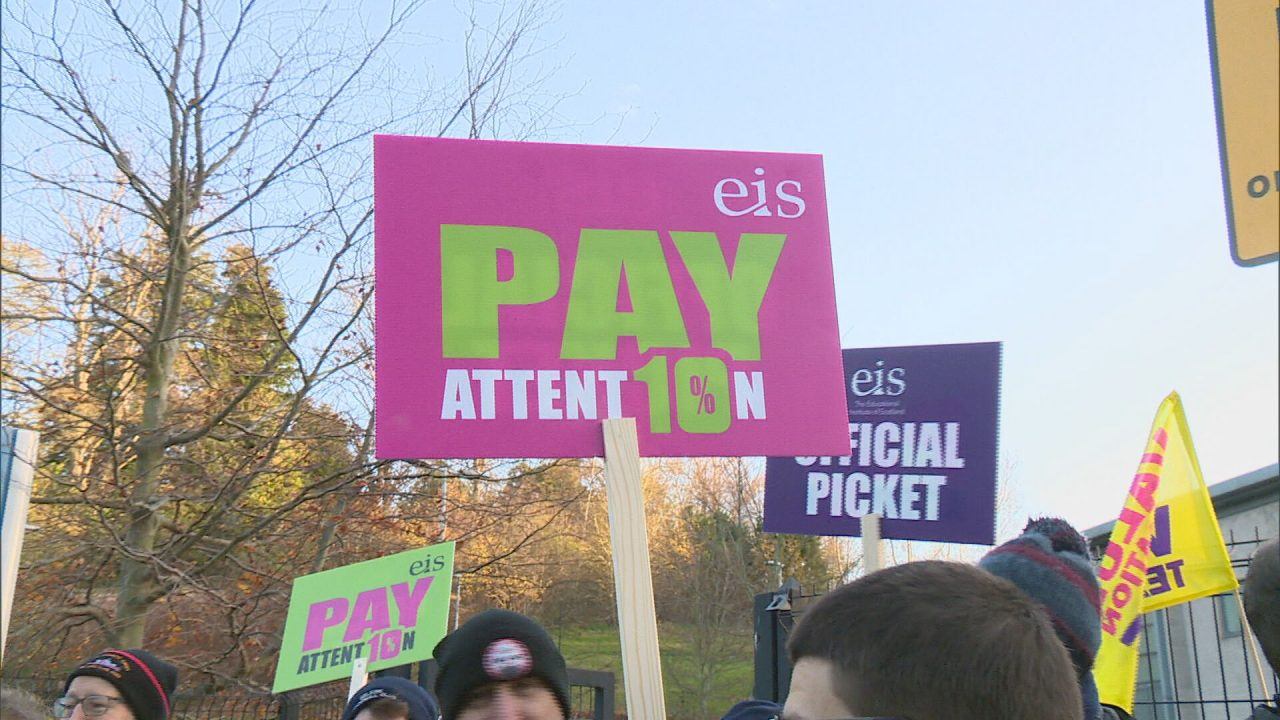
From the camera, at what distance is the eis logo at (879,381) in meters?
5.08

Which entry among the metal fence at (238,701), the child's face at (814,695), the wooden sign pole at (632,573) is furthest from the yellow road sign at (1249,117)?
the metal fence at (238,701)

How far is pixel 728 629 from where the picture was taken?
25.5 m

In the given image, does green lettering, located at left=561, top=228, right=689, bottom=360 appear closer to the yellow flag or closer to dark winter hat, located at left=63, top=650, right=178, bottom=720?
dark winter hat, located at left=63, top=650, right=178, bottom=720

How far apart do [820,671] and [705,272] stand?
7.48 ft

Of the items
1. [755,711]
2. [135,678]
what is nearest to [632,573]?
[755,711]

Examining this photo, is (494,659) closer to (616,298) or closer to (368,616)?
(616,298)

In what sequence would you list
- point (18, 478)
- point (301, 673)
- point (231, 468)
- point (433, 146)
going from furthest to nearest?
point (231, 468), point (301, 673), point (433, 146), point (18, 478)

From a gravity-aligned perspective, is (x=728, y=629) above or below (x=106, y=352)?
below

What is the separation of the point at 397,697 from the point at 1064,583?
2.43 m

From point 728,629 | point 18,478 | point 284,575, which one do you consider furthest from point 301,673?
point 728,629

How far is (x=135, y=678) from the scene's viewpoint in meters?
3.58

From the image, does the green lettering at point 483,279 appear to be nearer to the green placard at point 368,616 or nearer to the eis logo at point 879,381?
the eis logo at point 879,381

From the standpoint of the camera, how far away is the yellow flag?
4.84 metres

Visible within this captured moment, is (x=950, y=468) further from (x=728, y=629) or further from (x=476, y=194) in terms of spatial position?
(x=728, y=629)
